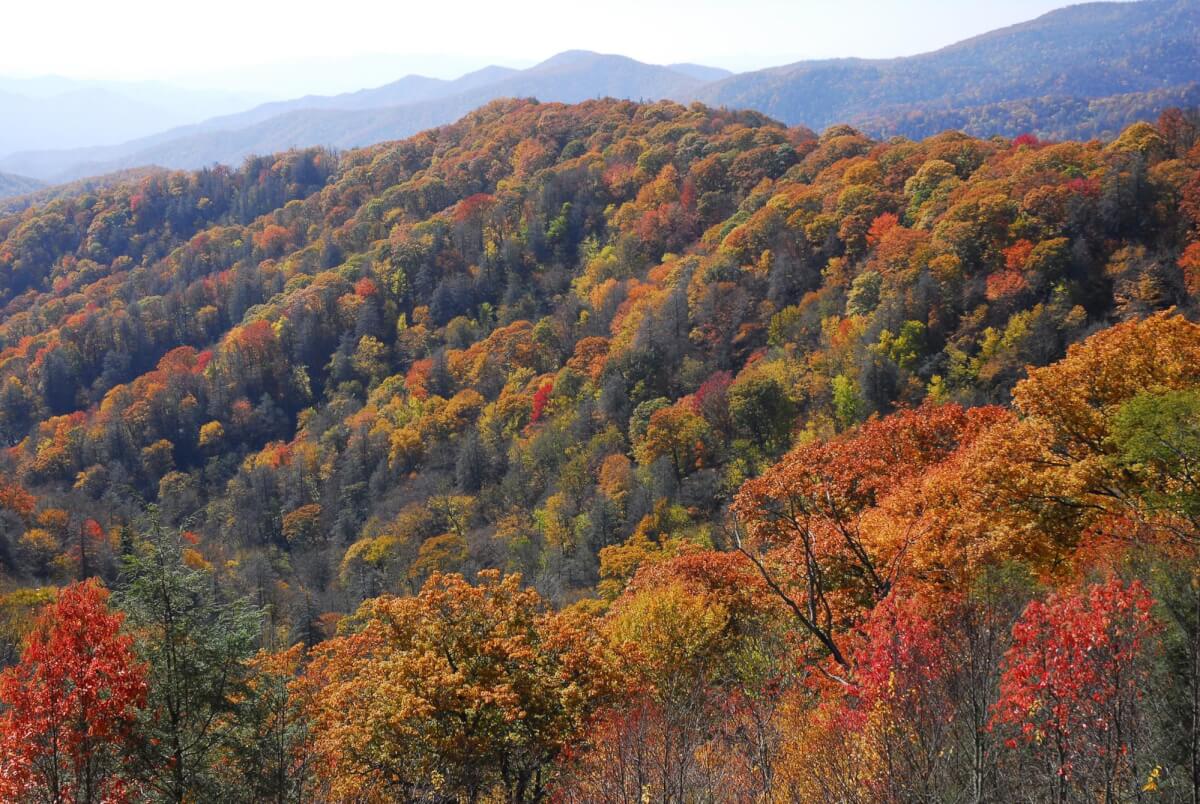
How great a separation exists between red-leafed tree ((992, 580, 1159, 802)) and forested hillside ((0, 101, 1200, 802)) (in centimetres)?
8

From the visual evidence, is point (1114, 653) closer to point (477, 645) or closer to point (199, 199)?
point (477, 645)

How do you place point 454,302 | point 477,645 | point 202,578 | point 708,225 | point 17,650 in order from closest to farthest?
point 202,578 → point 477,645 → point 17,650 → point 708,225 → point 454,302

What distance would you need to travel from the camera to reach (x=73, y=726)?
1270 cm

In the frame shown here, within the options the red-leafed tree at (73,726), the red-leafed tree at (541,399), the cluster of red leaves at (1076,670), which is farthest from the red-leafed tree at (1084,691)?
the red-leafed tree at (541,399)

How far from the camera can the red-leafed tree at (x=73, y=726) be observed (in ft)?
41.0

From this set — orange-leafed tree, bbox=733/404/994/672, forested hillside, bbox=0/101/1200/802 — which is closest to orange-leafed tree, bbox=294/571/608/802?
forested hillside, bbox=0/101/1200/802

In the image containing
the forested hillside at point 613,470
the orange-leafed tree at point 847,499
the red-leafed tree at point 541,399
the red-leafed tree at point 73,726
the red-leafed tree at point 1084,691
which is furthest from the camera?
the red-leafed tree at point 541,399

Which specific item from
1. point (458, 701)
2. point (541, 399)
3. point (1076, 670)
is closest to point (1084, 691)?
point (1076, 670)

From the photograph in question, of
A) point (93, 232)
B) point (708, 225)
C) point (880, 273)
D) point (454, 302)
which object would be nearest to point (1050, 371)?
point (880, 273)

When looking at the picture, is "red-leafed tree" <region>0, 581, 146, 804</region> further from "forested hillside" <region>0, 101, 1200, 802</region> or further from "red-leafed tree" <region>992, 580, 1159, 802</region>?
"red-leafed tree" <region>992, 580, 1159, 802</region>

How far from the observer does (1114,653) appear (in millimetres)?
8961

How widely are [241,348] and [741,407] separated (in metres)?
72.8

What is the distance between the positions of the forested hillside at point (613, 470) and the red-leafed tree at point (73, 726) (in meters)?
0.09

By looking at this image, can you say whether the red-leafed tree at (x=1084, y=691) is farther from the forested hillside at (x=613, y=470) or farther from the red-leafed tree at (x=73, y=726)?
the red-leafed tree at (x=73, y=726)
